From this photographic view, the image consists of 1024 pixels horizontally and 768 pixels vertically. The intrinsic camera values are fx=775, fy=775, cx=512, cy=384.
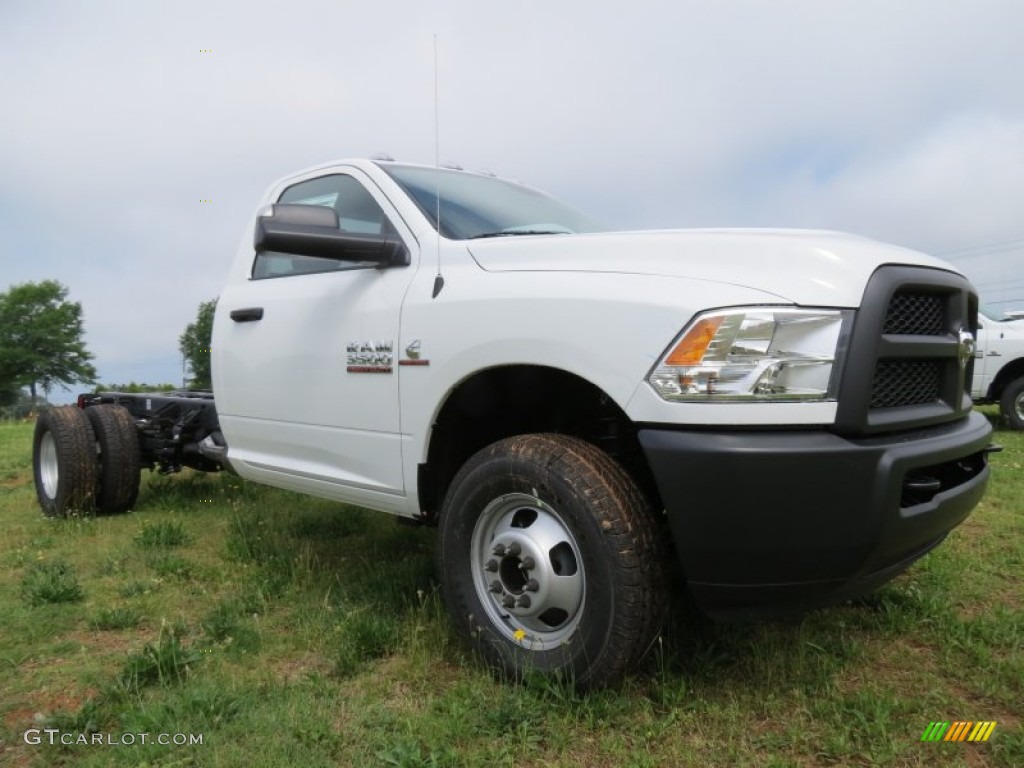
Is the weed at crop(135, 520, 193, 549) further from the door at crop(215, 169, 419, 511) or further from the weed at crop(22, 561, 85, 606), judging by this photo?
the door at crop(215, 169, 419, 511)

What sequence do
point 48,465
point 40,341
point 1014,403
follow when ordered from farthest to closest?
1. point 40,341
2. point 1014,403
3. point 48,465

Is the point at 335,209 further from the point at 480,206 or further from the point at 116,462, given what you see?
the point at 116,462

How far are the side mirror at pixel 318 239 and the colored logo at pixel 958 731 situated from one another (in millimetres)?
2331

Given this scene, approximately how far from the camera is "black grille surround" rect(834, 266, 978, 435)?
2029 millimetres

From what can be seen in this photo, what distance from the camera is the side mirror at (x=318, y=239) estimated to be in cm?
280

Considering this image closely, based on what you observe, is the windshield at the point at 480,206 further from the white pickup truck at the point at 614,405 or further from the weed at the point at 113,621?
the weed at the point at 113,621

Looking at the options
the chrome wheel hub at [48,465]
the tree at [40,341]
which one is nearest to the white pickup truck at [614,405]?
the chrome wheel hub at [48,465]

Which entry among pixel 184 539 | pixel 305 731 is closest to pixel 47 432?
pixel 184 539

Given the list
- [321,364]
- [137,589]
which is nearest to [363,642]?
[321,364]

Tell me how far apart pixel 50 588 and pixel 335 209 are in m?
2.17

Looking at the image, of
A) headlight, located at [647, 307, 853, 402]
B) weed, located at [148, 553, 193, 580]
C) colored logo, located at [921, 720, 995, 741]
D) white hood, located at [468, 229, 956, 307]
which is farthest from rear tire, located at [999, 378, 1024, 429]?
weed, located at [148, 553, 193, 580]

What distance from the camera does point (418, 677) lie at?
265 centimetres

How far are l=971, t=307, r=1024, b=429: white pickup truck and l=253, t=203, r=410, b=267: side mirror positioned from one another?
8.81 meters

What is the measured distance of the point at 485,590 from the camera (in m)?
2.62
